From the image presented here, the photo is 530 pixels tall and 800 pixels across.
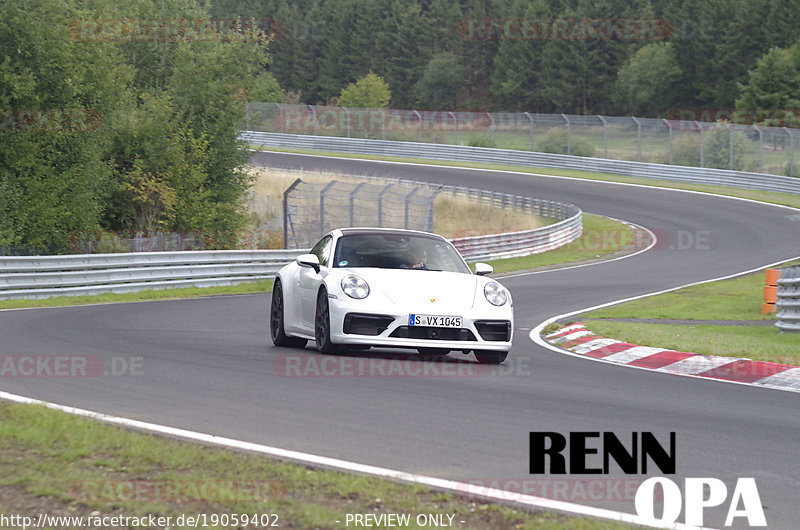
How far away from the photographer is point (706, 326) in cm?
1645

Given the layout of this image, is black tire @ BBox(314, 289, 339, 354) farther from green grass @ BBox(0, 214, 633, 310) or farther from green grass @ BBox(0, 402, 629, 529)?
green grass @ BBox(0, 214, 633, 310)

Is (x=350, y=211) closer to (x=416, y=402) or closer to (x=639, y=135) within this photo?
(x=416, y=402)

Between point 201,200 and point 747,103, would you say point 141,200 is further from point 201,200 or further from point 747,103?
point 747,103

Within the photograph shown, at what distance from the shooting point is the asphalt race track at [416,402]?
6016mm

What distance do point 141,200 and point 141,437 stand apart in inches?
1039

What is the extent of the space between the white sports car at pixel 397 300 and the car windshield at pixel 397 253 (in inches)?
0.4

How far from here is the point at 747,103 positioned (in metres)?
75.3

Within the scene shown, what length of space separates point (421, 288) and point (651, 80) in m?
82.0

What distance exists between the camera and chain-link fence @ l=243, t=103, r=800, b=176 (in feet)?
165

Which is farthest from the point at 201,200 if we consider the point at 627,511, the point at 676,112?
the point at 676,112

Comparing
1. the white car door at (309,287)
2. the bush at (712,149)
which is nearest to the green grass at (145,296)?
the white car door at (309,287)

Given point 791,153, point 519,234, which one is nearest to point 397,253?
point 519,234

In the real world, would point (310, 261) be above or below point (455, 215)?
above

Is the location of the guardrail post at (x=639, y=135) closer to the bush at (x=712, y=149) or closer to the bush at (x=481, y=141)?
the bush at (x=712, y=149)
